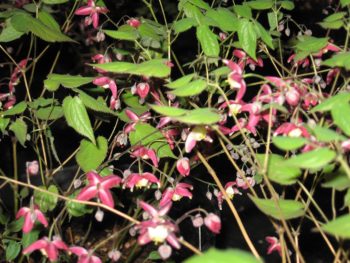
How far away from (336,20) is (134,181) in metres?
0.44

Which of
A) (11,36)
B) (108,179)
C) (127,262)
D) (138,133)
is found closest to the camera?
(108,179)

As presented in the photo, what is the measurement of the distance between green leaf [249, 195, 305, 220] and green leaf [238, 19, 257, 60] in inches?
9.6

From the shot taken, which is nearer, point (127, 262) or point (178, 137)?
point (178, 137)

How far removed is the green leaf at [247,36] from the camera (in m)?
0.66

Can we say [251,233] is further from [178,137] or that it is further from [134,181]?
[134,181]

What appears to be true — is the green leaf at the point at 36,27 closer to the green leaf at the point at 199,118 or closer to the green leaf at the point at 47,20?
the green leaf at the point at 47,20

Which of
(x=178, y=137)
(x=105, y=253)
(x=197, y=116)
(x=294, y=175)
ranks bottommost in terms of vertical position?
(x=105, y=253)

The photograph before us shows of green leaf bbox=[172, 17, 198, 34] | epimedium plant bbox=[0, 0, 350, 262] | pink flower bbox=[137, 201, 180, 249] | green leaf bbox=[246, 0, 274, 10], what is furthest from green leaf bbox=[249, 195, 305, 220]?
green leaf bbox=[246, 0, 274, 10]

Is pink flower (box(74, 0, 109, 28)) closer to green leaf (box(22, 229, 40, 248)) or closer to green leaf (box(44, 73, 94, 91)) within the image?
green leaf (box(44, 73, 94, 91))

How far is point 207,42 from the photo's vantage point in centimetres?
67

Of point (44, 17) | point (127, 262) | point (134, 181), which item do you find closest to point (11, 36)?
point (44, 17)

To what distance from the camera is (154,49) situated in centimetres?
81

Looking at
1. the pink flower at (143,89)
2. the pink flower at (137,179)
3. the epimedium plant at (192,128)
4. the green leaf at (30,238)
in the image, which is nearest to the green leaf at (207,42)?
the epimedium plant at (192,128)

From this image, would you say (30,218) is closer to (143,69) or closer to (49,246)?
(49,246)
